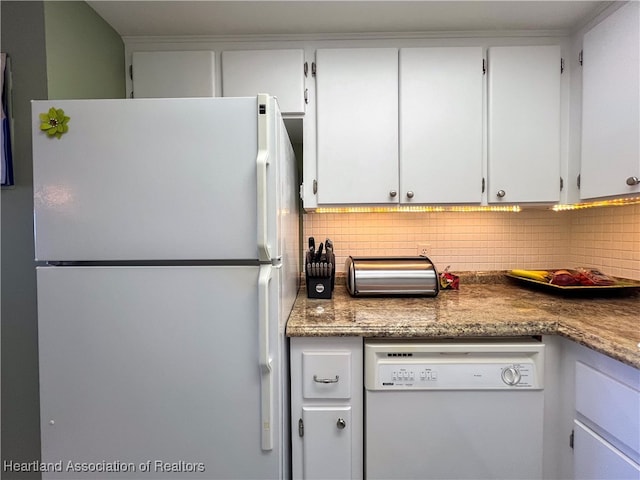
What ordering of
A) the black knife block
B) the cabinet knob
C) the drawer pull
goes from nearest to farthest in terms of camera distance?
the drawer pull < the cabinet knob < the black knife block

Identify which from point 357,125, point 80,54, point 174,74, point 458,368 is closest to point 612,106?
point 357,125

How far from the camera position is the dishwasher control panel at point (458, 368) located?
1.07m

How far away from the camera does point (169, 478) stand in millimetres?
997

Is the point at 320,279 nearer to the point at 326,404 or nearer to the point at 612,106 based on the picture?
the point at 326,404

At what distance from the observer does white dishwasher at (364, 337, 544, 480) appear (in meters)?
1.07

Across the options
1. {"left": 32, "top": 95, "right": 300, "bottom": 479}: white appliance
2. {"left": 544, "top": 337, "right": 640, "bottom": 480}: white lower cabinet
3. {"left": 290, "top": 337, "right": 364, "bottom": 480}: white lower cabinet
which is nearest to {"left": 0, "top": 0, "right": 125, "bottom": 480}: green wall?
{"left": 32, "top": 95, "right": 300, "bottom": 479}: white appliance

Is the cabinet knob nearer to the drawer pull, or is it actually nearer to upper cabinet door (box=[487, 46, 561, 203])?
upper cabinet door (box=[487, 46, 561, 203])

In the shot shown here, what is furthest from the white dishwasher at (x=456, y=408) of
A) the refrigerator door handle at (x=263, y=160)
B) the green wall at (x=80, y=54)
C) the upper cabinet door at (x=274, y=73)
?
the green wall at (x=80, y=54)

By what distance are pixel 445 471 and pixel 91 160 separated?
5.21 ft

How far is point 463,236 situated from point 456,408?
3.26ft

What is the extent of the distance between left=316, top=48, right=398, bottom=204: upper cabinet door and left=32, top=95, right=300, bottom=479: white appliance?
0.50 m

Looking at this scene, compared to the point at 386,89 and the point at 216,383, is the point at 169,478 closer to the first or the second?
the point at 216,383

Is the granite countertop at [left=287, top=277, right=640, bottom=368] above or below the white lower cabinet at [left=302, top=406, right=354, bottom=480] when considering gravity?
above

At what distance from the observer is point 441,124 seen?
145cm
